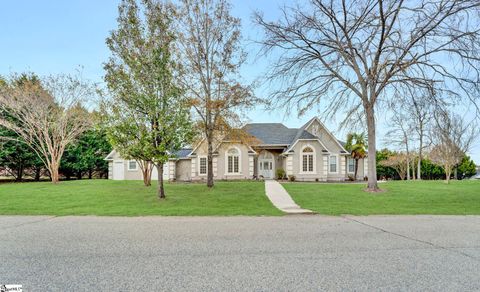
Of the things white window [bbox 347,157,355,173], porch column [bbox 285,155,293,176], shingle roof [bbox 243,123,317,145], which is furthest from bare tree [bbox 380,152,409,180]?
porch column [bbox 285,155,293,176]

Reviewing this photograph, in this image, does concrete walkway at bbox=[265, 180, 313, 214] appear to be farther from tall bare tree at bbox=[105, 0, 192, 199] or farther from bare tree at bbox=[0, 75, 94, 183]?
bare tree at bbox=[0, 75, 94, 183]

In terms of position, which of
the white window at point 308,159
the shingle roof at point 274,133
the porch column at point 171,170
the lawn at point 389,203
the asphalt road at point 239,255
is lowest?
the lawn at point 389,203

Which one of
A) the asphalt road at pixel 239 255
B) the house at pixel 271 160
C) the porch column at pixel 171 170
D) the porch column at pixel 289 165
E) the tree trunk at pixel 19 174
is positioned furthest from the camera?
the porch column at pixel 171 170

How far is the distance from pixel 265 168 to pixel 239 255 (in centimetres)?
2397

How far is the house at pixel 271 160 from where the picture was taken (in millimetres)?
26766

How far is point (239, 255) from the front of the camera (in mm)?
5035

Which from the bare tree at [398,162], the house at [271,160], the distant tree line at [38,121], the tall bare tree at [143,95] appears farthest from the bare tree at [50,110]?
the bare tree at [398,162]

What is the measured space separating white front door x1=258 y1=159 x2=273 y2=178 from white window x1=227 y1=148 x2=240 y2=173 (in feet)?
9.31

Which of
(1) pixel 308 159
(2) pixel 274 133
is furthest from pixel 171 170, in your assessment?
(1) pixel 308 159

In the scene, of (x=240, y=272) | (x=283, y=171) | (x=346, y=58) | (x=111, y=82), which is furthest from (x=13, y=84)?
(x=240, y=272)

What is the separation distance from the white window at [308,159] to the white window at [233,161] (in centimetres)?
656

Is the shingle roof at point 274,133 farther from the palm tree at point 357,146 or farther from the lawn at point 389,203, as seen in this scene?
the lawn at point 389,203

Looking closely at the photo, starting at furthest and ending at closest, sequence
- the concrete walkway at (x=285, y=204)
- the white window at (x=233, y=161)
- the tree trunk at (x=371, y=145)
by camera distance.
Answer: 1. the white window at (x=233, y=161)
2. the tree trunk at (x=371, y=145)
3. the concrete walkway at (x=285, y=204)

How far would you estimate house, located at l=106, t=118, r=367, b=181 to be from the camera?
1054 inches
